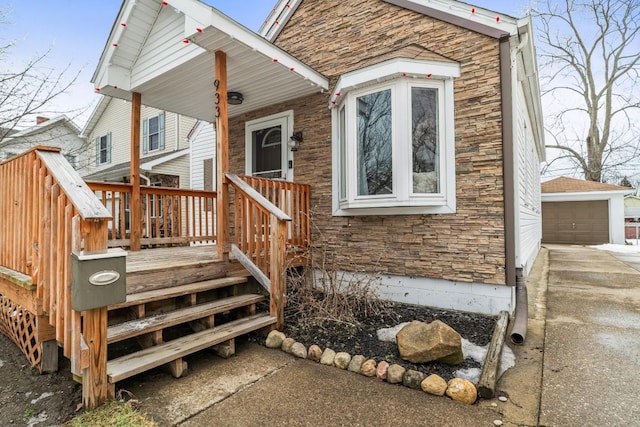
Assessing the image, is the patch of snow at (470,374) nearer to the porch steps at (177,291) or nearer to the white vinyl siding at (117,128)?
the porch steps at (177,291)

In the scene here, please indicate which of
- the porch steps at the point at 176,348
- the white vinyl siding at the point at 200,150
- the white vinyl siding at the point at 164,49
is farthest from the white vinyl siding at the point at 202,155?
the porch steps at the point at 176,348

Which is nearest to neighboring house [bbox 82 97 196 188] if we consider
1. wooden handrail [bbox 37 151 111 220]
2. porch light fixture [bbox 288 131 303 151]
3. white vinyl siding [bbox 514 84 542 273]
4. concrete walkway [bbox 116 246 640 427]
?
porch light fixture [bbox 288 131 303 151]

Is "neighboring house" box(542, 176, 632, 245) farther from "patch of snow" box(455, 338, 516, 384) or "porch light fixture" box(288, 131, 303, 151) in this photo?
"patch of snow" box(455, 338, 516, 384)

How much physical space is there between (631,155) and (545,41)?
7992mm

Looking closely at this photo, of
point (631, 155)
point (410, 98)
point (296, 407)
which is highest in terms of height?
point (631, 155)

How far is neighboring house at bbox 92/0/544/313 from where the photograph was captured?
391 centimetres

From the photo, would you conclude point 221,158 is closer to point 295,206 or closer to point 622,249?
point 295,206

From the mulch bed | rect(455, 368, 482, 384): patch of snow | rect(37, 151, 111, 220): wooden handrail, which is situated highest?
rect(37, 151, 111, 220): wooden handrail

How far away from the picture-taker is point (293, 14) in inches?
234

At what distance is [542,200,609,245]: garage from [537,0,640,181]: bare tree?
18.1 feet

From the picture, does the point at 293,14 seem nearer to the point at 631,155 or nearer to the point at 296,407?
the point at 296,407

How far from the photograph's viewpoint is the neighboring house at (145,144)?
11500mm

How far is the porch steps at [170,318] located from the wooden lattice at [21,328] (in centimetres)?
67

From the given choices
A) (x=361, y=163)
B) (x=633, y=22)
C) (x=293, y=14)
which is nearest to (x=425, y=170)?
(x=361, y=163)
